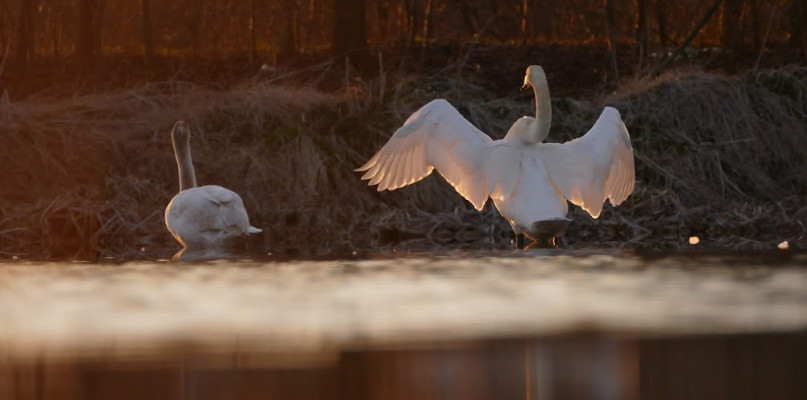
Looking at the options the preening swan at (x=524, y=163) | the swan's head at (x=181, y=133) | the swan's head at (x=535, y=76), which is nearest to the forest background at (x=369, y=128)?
the preening swan at (x=524, y=163)

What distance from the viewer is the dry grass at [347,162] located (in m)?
15.8

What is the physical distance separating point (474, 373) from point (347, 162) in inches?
466

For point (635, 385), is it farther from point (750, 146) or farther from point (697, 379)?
point (750, 146)

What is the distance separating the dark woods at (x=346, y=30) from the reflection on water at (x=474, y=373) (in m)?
14.1

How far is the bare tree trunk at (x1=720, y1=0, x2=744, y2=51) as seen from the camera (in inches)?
899

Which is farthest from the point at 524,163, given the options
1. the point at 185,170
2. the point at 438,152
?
the point at 185,170

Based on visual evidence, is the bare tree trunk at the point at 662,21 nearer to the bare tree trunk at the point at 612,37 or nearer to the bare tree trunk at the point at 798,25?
the bare tree trunk at the point at 612,37

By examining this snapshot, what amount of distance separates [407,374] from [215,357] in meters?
0.99

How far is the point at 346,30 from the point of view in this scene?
21.9 metres

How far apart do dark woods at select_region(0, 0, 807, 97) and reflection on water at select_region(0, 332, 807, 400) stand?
46.2 feet

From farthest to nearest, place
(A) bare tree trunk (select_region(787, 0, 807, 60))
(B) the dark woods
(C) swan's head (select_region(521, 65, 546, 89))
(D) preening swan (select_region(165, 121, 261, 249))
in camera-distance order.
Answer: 1. (B) the dark woods
2. (A) bare tree trunk (select_region(787, 0, 807, 60))
3. (C) swan's head (select_region(521, 65, 546, 89))
4. (D) preening swan (select_region(165, 121, 261, 249))

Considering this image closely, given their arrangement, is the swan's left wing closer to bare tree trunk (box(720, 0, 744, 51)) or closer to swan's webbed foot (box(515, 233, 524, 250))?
swan's webbed foot (box(515, 233, 524, 250))

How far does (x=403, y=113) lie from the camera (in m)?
18.6

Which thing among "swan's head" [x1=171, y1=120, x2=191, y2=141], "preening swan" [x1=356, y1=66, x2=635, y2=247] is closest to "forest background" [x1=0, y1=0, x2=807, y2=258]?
"preening swan" [x1=356, y1=66, x2=635, y2=247]
